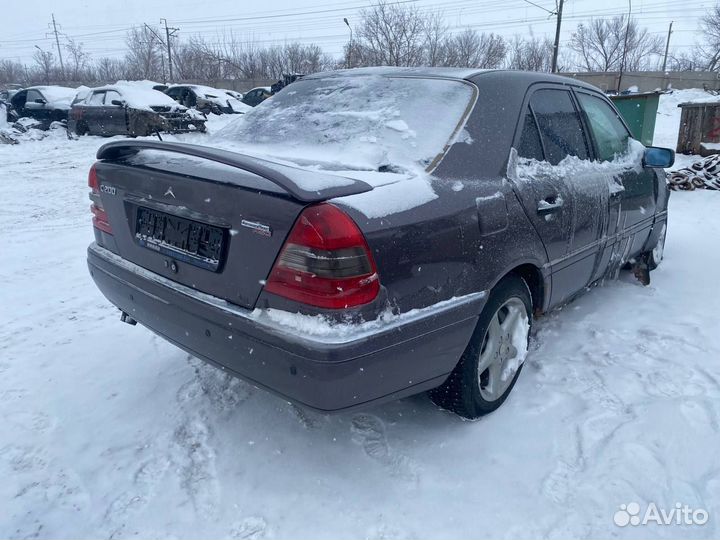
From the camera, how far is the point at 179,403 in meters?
2.71

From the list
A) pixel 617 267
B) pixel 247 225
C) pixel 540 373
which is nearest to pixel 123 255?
pixel 247 225

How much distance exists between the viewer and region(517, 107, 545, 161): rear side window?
2.67 m

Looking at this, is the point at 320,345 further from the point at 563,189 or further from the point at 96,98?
the point at 96,98

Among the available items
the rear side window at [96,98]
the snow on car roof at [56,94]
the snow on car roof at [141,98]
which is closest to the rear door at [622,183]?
the snow on car roof at [141,98]

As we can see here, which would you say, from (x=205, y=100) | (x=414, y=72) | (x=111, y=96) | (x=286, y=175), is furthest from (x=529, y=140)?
(x=205, y=100)

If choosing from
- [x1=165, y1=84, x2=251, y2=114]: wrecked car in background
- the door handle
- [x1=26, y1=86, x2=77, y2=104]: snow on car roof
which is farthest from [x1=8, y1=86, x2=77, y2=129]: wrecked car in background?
the door handle

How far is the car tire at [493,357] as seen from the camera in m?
2.38

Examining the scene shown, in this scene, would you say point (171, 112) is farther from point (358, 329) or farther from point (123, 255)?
point (358, 329)

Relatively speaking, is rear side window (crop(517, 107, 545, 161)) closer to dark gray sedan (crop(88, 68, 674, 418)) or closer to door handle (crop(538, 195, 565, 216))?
dark gray sedan (crop(88, 68, 674, 418))

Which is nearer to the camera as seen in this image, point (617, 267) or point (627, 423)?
point (627, 423)

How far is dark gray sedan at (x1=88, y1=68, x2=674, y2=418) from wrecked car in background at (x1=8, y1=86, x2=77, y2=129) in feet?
56.2

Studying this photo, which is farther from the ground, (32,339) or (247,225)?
(247,225)

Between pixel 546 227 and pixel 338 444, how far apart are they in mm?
1478

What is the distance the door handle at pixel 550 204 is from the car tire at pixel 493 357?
37 centimetres
